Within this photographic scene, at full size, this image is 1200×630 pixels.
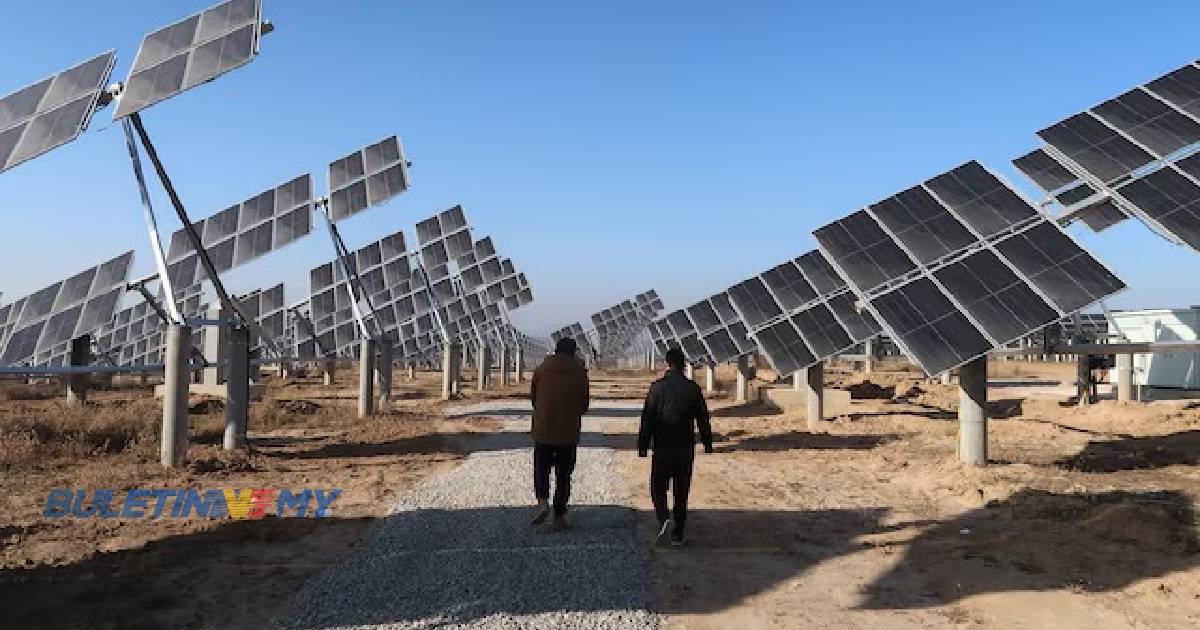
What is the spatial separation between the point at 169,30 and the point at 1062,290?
15182 mm

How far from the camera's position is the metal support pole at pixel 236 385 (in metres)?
14.3

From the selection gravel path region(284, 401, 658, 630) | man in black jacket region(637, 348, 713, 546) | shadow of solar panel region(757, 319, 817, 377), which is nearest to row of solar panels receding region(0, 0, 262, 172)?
gravel path region(284, 401, 658, 630)

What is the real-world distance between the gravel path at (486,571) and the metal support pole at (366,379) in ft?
36.4

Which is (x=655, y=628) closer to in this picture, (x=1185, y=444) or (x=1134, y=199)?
(x=1134, y=199)

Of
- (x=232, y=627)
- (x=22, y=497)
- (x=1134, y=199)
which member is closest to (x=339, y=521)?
(x=232, y=627)

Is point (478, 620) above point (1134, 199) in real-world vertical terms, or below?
below

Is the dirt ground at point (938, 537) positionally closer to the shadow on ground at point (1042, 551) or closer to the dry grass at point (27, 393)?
the shadow on ground at point (1042, 551)

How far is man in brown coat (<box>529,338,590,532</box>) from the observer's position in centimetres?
830

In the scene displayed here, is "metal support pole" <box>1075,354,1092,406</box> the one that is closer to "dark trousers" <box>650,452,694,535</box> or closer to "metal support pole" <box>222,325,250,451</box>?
"dark trousers" <box>650,452,694,535</box>

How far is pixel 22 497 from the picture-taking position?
32.5 feet

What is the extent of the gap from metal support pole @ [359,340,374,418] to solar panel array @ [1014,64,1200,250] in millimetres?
16335

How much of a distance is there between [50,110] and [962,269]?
14338mm

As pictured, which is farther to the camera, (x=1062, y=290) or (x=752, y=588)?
(x=1062, y=290)

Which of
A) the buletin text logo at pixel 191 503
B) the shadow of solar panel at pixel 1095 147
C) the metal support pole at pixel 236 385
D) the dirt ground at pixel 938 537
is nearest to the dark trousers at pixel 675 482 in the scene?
the dirt ground at pixel 938 537
